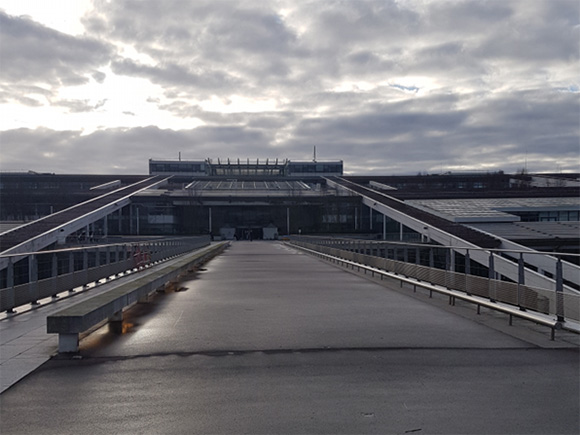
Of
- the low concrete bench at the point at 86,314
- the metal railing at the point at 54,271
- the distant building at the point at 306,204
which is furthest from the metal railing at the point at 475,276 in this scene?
the distant building at the point at 306,204

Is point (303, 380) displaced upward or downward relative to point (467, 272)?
downward

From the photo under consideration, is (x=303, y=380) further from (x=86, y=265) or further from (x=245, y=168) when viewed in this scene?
(x=245, y=168)

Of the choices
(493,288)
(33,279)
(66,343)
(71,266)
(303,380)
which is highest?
(71,266)

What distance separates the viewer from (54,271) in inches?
506

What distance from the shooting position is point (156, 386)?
6039mm

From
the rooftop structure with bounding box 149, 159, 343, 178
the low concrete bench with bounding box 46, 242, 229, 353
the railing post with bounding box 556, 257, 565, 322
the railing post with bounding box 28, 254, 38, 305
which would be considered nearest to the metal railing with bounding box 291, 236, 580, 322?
the railing post with bounding box 556, 257, 565, 322

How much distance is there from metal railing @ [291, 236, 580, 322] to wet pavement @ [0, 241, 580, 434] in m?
0.58

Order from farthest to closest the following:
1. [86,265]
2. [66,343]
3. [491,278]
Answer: [86,265] < [491,278] < [66,343]

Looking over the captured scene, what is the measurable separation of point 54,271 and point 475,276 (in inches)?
356

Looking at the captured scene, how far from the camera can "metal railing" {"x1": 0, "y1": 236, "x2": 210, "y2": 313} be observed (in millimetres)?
10670

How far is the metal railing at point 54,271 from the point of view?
10.7 m

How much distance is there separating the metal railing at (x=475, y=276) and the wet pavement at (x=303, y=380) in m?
0.58

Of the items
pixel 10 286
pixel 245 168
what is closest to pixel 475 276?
pixel 10 286

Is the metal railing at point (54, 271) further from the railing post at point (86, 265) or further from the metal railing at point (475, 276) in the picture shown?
the metal railing at point (475, 276)
